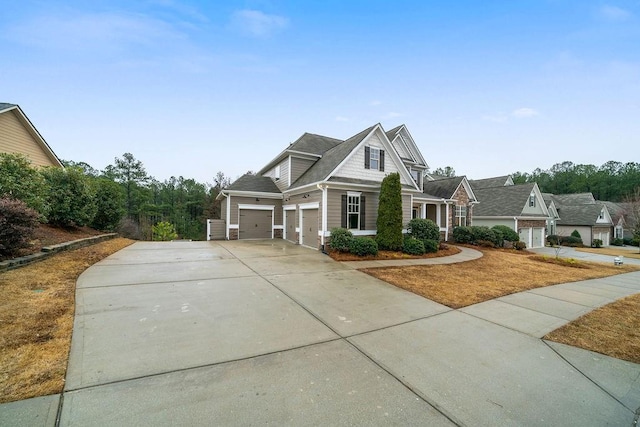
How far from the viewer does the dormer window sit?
43.1ft

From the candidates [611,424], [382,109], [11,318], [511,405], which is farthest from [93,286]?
[382,109]

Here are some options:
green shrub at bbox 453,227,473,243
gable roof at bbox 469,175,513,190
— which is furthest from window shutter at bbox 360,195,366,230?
gable roof at bbox 469,175,513,190

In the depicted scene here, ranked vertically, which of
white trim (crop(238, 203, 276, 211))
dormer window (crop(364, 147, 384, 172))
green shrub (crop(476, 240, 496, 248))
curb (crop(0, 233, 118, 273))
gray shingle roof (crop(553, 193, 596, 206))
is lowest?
green shrub (crop(476, 240, 496, 248))

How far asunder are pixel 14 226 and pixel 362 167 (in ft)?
41.3

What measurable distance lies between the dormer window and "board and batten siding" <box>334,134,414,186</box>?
18 cm

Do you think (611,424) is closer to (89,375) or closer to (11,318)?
(89,375)

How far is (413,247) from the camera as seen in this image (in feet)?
38.3

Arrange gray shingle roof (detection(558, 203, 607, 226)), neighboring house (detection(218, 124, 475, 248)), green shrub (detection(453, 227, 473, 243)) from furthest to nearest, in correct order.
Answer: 1. gray shingle roof (detection(558, 203, 607, 226))
2. green shrub (detection(453, 227, 473, 243))
3. neighboring house (detection(218, 124, 475, 248))

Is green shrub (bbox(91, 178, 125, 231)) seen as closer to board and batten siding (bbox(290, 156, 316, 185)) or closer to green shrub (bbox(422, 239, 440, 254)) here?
→ board and batten siding (bbox(290, 156, 316, 185))

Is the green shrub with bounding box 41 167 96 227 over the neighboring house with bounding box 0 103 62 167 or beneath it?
beneath

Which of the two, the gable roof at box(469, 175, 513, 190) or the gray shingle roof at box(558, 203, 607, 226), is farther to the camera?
the gable roof at box(469, 175, 513, 190)

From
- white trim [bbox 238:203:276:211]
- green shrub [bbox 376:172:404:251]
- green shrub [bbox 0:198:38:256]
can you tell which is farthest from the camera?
white trim [bbox 238:203:276:211]

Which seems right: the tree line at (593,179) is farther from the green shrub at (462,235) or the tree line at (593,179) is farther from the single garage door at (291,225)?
the single garage door at (291,225)

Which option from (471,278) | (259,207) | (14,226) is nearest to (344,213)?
(471,278)
